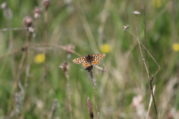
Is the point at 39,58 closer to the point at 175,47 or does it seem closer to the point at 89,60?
the point at 175,47

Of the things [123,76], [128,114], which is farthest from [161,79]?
[128,114]

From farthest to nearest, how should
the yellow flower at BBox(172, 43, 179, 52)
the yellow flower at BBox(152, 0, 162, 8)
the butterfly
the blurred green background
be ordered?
the yellow flower at BBox(152, 0, 162, 8) < the yellow flower at BBox(172, 43, 179, 52) < the blurred green background < the butterfly

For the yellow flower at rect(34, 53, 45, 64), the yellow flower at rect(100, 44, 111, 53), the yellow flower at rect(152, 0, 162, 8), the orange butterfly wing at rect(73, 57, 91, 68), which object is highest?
the orange butterfly wing at rect(73, 57, 91, 68)

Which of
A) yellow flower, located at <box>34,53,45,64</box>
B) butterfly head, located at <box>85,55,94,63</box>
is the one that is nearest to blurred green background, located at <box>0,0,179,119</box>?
yellow flower, located at <box>34,53,45,64</box>

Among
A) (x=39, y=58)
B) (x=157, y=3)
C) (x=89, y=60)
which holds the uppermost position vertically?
(x=89, y=60)

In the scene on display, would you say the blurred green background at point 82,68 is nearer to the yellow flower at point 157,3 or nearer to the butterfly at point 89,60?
the yellow flower at point 157,3

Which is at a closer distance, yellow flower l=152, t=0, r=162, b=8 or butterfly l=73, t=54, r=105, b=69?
butterfly l=73, t=54, r=105, b=69

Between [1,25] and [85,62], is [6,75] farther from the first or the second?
[85,62]

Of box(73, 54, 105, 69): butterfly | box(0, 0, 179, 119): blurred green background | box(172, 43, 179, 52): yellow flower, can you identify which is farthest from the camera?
box(172, 43, 179, 52): yellow flower

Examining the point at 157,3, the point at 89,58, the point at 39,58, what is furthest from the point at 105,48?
the point at 89,58

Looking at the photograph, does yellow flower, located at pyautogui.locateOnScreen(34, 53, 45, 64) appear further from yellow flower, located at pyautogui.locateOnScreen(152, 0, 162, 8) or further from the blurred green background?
yellow flower, located at pyautogui.locateOnScreen(152, 0, 162, 8)
